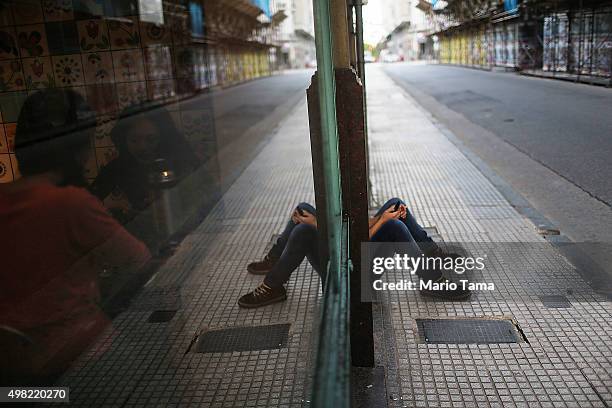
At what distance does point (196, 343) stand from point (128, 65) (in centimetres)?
267

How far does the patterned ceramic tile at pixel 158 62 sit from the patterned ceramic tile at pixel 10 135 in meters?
2.31

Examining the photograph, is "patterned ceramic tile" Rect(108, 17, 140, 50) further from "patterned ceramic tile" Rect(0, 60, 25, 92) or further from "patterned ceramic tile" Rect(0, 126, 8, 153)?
"patterned ceramic tile" Rect(0, 126, 8, 153)

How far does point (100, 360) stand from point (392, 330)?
1.49m

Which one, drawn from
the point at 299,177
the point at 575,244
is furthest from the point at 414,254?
the point at 299,177

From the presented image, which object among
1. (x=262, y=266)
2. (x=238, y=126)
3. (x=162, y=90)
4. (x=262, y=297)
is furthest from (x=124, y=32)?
(x=238, y=126)

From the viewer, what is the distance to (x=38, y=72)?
11.5 feet

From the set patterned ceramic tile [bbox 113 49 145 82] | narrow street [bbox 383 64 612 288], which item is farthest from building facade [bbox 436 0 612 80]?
patterned ceramic tile [bbox 113 49 145 82]

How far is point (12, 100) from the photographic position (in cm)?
314

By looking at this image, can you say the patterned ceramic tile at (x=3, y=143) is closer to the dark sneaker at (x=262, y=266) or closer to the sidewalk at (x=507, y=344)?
the dark sneaker at (x=262, y=266)

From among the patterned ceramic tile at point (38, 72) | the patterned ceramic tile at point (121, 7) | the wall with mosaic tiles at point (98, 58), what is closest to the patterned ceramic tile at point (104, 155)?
the wall with mosaic tiles at point (98, 58)

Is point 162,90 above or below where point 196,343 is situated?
above

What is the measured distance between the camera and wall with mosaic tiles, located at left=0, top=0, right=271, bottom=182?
323 cm

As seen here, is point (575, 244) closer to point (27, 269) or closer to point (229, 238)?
point (229, 238)

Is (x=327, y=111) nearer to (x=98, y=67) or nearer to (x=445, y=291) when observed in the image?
(x=445, y=291)
